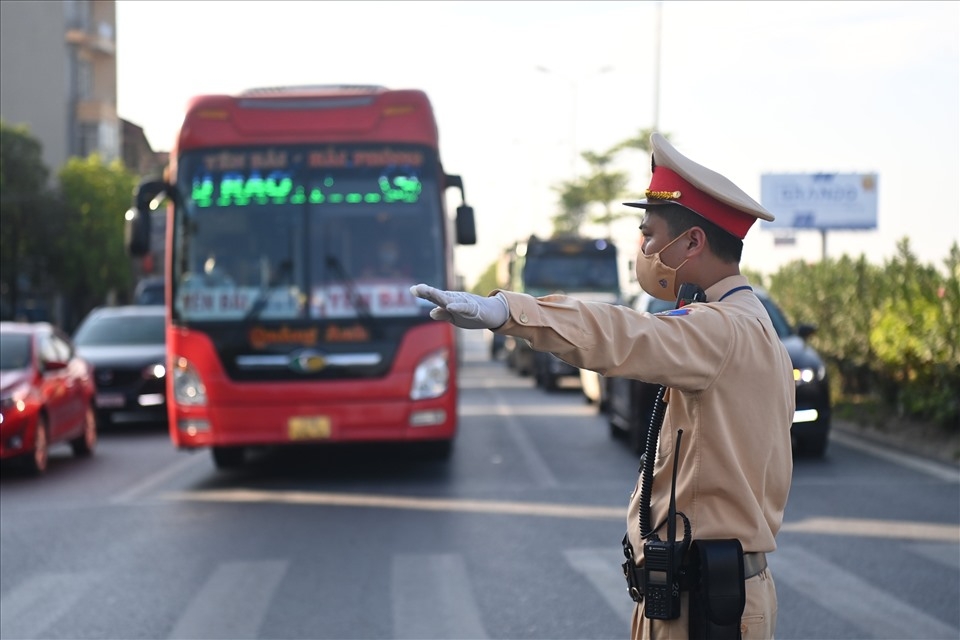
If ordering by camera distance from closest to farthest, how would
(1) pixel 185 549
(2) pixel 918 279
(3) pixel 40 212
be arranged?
(1) pixel 185 549 → (2) pixel 918 279 → (3) pixel 40 212

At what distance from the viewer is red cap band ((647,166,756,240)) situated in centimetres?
308

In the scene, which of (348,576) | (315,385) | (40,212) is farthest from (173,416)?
(40,212)

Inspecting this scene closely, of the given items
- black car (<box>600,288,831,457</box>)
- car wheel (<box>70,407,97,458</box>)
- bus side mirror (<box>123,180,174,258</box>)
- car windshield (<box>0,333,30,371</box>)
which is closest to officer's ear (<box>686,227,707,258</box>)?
bus side mirror (<box>123,180,174,258</box>)

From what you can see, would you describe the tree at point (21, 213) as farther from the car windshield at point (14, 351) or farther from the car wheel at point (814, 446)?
the car wheel at point (814, 446)

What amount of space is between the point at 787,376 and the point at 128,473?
11.4 meters

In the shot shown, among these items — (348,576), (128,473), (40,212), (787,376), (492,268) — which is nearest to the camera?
(787,376)

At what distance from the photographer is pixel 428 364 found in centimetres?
1165

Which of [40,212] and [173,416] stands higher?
[40,212]

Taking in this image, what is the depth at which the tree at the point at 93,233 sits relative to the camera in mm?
35375

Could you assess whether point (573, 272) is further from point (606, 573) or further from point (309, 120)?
point (606, 573)

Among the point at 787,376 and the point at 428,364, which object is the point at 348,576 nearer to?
the point at 428,364

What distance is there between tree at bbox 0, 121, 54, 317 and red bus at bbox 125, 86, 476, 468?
12360 millimetres

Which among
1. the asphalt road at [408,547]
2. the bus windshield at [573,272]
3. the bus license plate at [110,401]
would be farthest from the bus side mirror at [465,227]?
the bus windshield at [573,272]

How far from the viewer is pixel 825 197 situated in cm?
5234
